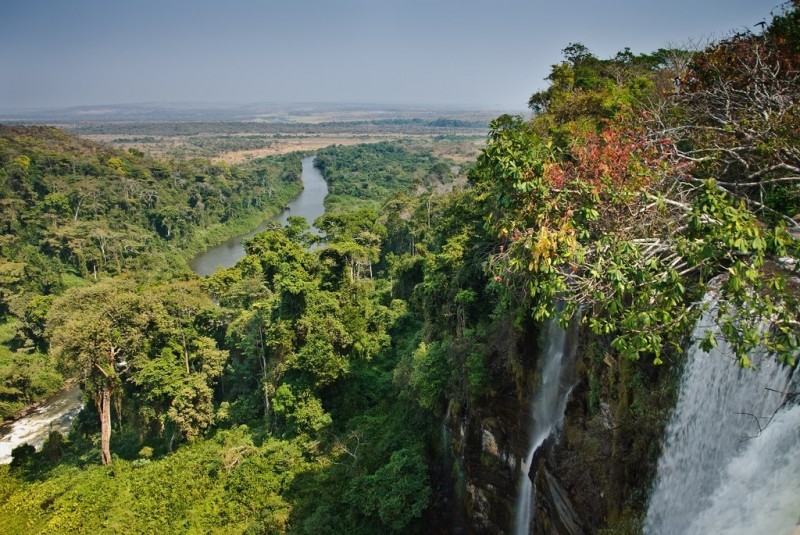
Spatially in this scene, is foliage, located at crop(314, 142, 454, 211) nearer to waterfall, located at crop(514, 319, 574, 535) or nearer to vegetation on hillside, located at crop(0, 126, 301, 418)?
vegetation on hillside, located at crop(0, 126, 301, 418)

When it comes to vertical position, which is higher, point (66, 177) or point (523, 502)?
point (66, 177)

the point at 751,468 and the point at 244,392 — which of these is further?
the point at 244,392

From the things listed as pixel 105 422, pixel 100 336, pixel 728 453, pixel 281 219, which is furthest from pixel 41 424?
pixel 281 219

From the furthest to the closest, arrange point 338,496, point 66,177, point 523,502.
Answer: point 66,177
point 338,496
point 523,502

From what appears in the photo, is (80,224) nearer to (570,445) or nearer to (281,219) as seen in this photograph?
(281,219)

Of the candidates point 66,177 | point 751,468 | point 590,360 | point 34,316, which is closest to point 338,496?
point 590,360

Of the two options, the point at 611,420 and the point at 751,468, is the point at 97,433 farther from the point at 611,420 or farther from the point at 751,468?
the point at 751,468

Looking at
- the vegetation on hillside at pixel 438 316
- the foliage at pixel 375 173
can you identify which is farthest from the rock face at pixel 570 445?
the foliage at pixel 375 173
